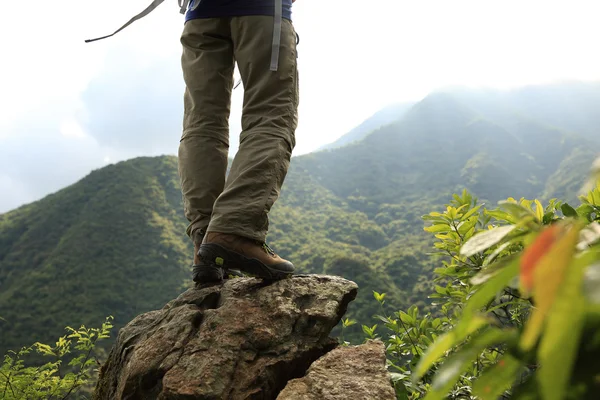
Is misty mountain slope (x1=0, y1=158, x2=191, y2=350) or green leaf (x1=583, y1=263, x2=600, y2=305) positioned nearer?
green leaf (x1=583, y1=263, x2=600, y2=305)

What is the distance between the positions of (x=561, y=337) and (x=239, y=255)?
5.78 ft

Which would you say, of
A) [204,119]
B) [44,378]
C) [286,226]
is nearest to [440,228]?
[204,119]

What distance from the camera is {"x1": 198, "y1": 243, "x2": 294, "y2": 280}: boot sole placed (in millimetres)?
1940

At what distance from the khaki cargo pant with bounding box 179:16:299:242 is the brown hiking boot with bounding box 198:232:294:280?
0.14 ft

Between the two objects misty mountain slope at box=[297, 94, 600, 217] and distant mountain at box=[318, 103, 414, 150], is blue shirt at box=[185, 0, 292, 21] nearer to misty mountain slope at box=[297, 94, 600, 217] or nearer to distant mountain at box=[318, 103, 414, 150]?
misty mountain slope at box=[297, 94, 600, 217]

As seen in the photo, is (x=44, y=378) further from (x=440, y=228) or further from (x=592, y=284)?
(x=592, y=284)

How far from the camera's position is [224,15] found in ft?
7.23

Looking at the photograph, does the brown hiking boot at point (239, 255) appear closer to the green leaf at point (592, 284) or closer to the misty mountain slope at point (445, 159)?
the green leaf at point (592, 284)

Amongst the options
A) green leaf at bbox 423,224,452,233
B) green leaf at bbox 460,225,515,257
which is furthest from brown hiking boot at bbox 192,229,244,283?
green leaf at bbox 460,225,515,257

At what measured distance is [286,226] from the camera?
51000mm

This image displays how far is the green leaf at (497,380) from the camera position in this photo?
1.06ft

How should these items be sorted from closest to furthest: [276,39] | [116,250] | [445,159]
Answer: [276,39] < [116,250] < [445,159]

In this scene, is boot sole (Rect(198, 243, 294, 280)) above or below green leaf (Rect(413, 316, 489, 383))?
below

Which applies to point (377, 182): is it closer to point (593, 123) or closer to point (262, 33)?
point (593, 123)
